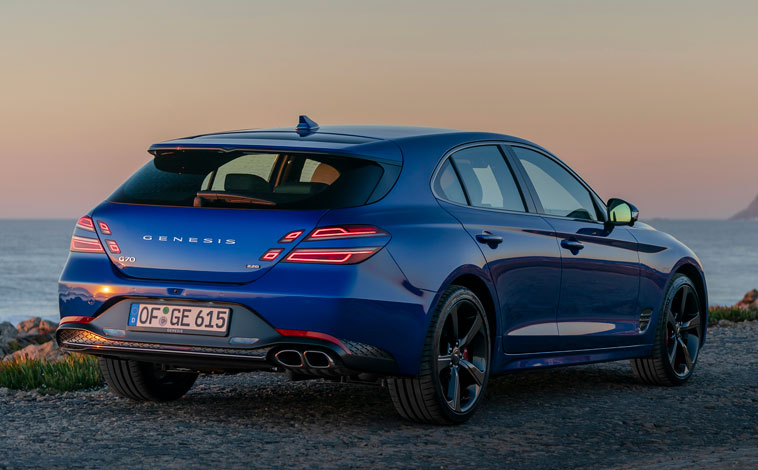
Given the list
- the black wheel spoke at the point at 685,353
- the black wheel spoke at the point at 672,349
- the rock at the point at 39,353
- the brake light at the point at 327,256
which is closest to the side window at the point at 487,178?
the brake light at the point at 327,256

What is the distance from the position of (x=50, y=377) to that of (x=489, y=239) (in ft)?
12.5

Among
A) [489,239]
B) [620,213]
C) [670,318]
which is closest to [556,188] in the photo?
[620,213]

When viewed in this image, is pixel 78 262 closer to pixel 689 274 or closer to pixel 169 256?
pixel 169 256

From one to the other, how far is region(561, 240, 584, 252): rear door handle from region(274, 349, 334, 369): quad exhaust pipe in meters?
2.38

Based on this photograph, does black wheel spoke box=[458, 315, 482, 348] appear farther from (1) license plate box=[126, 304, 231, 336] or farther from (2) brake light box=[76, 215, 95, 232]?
(2) brake light box=[76, 215, 95, 232]

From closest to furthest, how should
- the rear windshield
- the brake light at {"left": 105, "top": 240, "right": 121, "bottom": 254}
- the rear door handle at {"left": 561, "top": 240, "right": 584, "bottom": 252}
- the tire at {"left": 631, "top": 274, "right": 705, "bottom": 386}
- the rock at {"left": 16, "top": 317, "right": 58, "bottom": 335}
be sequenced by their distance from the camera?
the rear windshield → the brake light at {"left": 105, "top": 240, "right": 121, "bottom": 254} → the rear door handle at {"left": 561, "top": 240, "right": 584, "bottom": 252} → the tire at {"left": 631, "top": 274, "right": 705, "bottom": 386} → the rock at {"left": 16, "top": 317, "right": 58, "bottom": 335}

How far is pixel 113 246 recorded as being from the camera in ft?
20.6

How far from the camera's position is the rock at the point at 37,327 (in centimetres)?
2285

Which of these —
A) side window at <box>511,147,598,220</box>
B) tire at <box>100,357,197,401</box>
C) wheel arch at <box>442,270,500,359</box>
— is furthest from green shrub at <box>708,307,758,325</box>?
tire at <box>100,357,197,401</box>

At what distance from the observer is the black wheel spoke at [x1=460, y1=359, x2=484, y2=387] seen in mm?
6770

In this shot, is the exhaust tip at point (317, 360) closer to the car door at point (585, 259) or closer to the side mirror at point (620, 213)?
the car door at point (585, 259)

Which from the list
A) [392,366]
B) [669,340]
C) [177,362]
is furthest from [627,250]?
[177,362]

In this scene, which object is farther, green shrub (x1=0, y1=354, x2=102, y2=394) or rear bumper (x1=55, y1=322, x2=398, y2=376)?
green shrub (x1=0, y1=354, x2=102, y2=394)

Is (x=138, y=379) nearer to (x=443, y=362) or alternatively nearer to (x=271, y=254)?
(x=271, y=254)
